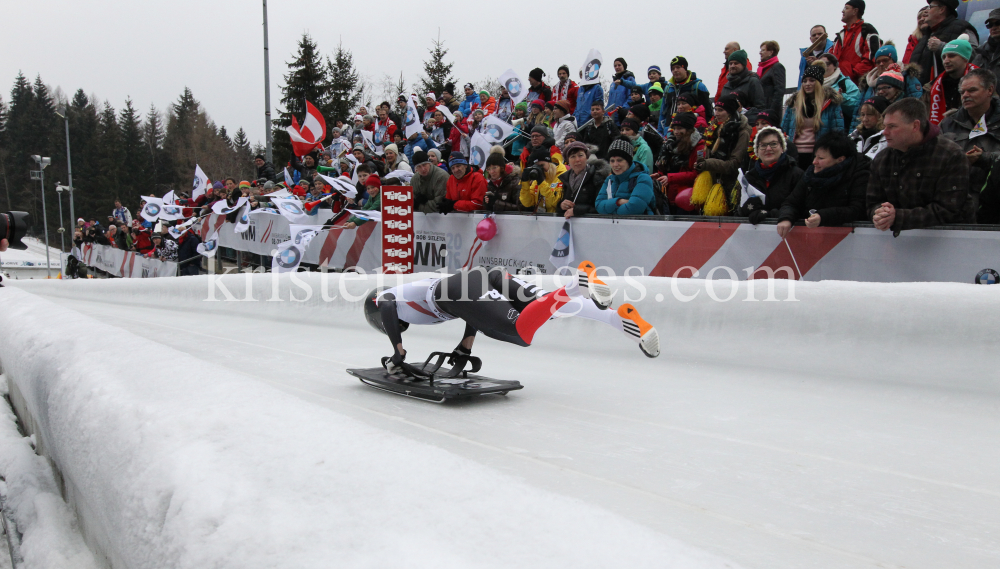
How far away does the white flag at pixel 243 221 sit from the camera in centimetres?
1159

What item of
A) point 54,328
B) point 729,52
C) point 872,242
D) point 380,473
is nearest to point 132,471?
point 380,473

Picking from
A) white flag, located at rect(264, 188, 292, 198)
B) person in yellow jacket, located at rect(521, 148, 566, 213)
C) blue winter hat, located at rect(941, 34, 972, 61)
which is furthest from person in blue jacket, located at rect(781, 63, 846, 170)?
white flag, located at rect(264, 188, 292, 198)

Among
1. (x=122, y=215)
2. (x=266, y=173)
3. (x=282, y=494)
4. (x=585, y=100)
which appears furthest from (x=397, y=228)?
(x=122, y=215)

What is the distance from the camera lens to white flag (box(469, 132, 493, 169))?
8.12 meters

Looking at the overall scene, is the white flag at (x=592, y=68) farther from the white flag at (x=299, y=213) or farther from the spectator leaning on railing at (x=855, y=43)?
the white flag at (x=299, y=213)

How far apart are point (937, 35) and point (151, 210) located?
15.2 meters

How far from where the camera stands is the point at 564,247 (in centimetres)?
590

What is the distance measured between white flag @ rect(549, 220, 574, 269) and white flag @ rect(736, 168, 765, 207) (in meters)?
1.46

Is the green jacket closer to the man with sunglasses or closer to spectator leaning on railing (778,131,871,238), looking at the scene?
spectator leaning on railing (778,131,871,238)

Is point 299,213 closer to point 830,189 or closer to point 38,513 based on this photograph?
point 830,189

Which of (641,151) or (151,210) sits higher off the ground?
(641,151)

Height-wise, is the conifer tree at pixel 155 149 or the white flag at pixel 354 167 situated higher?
the conifer tree at pixel 155 149

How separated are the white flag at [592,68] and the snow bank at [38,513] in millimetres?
7097

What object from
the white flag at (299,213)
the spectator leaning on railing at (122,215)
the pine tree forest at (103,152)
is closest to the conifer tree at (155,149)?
the pine tree forest at (103,152)
